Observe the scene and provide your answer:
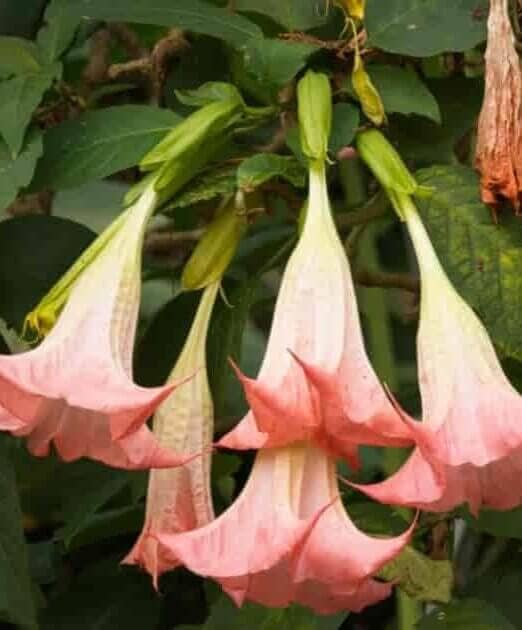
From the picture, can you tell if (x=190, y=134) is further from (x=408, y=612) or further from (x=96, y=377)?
(x=408, y=612)

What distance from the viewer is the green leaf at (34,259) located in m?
1.04

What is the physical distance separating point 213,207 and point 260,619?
292mm

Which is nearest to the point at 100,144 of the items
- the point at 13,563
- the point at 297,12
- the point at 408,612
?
the point at 297,12

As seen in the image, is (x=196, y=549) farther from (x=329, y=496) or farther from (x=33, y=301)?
(x=33, y=301)

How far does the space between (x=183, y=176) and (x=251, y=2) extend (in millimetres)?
188

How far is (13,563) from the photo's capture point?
940 mm

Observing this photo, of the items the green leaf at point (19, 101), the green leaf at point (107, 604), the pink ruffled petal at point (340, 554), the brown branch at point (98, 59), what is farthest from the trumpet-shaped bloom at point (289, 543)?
the brown branch at point (98, 59)

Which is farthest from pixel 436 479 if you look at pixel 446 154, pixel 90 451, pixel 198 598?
pixel 198 598

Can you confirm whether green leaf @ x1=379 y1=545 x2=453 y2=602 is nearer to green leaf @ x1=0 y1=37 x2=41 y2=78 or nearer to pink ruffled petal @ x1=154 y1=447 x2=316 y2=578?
pink ruffled petal @ x1=154 y1=447 x2=316 y2=578

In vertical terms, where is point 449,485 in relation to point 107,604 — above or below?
above

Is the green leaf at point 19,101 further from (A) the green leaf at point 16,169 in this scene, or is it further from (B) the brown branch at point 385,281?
(B) the brown branch at point 385,281

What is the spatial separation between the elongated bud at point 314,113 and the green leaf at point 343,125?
1cm

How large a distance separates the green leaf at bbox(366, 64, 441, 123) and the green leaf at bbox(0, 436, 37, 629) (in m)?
0.33

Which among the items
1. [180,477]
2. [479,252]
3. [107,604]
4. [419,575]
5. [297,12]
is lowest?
[107,604]
